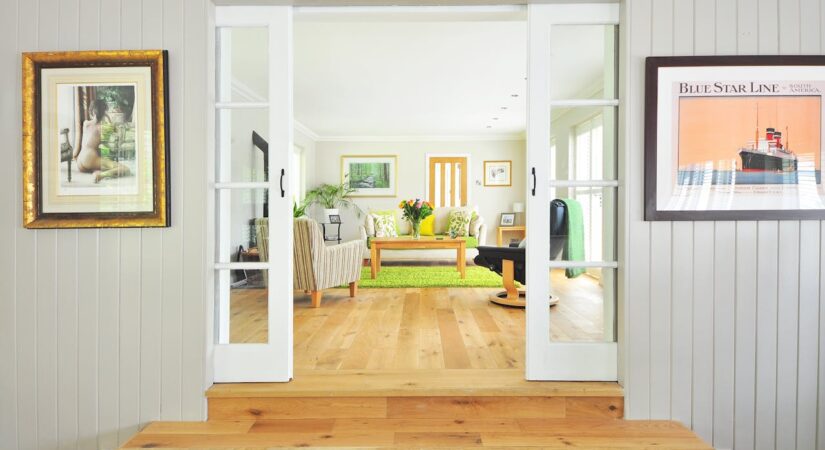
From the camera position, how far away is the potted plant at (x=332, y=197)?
8.63 m

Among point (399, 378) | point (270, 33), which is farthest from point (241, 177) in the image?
point (399, 378)

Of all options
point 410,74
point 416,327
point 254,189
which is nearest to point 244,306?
point 254,189

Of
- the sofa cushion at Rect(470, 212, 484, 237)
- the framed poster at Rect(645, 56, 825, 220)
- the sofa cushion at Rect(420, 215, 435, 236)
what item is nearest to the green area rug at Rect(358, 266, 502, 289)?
the sofa cushion at Rect(470, 212, 484, 237)

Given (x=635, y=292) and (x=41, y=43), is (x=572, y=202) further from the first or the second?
(x=41, y=43)

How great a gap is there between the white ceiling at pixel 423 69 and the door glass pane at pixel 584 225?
489mm

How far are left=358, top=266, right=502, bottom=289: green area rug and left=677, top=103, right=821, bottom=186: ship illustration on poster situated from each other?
328 centimetres

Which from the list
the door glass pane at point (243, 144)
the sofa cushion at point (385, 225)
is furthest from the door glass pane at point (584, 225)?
the sofa cushion at point (385, 225)

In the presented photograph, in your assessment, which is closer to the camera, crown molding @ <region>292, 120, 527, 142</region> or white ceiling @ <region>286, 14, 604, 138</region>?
white ceiling @ <region>286, 14, 604, 138</region>

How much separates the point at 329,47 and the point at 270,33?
2.21 metres

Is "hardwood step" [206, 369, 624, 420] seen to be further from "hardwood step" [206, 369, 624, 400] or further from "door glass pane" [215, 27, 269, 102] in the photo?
"door glass pane" [215, 27, 269, 102]

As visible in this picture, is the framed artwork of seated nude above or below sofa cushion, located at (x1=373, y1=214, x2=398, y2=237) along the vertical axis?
above

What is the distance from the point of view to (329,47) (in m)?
4.20

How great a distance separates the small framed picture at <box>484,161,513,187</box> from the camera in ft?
29.5

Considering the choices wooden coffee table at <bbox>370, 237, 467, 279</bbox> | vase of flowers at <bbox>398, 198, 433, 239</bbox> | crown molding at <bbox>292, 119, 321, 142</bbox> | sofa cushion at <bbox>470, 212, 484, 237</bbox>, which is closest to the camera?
wooden coffee table at <bbox>370, 237, 467, 279</bbox>
